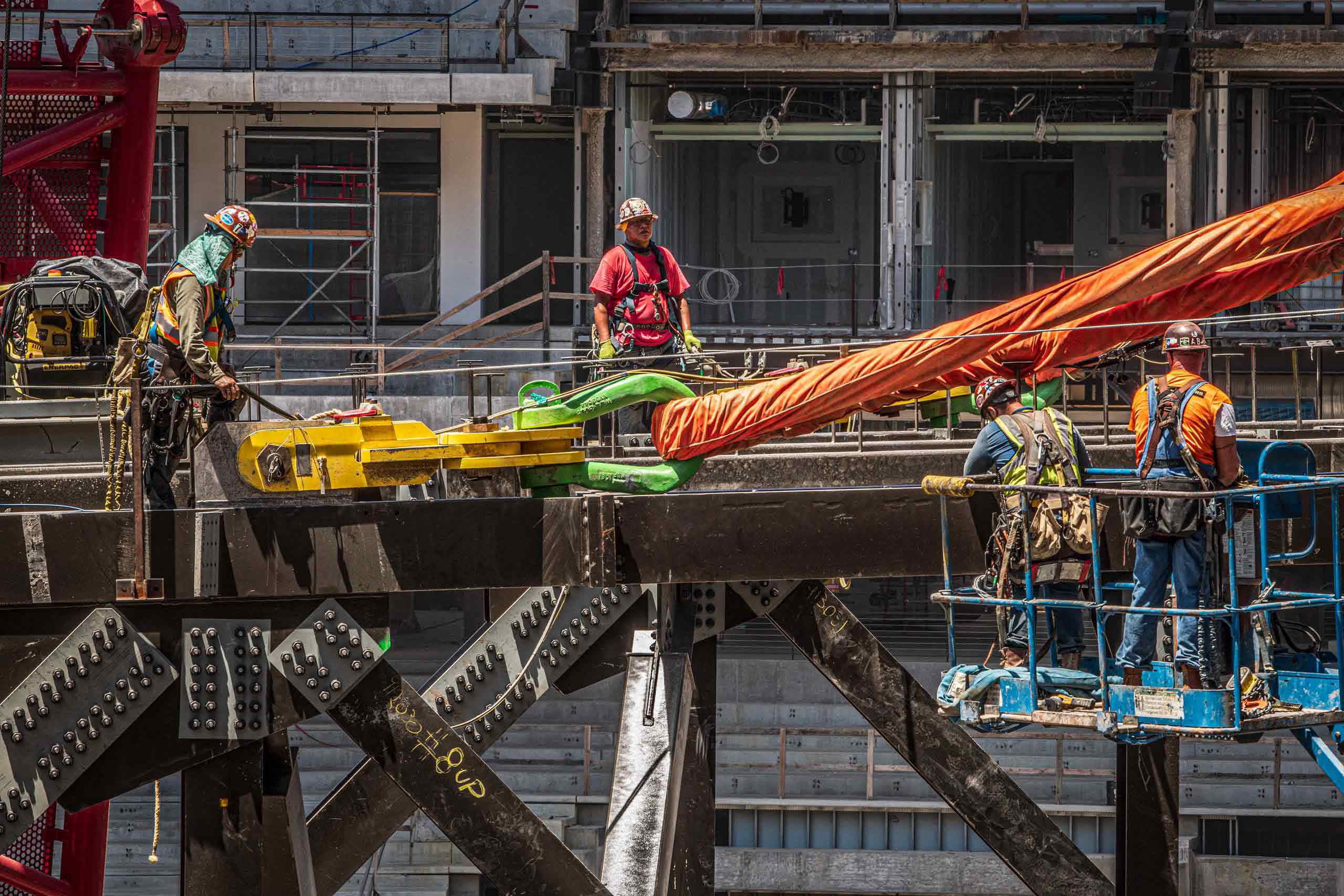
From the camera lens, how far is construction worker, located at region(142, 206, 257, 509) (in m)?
8.22

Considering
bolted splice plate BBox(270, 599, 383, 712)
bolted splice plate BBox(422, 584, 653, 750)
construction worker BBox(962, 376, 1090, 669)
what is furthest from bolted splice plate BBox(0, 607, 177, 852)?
construction worker BBox(962, 376, 1090, 669)

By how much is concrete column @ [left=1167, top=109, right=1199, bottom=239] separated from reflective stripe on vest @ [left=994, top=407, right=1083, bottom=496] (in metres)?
17.1

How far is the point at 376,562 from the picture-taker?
7512mm

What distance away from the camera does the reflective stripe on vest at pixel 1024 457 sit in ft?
25.2

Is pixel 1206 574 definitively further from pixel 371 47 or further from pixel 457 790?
pixel 371 47

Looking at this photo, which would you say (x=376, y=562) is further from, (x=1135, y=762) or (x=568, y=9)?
(x=568, y=9)

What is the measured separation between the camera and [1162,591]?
24.1ft

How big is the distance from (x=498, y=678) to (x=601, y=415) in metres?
2.25

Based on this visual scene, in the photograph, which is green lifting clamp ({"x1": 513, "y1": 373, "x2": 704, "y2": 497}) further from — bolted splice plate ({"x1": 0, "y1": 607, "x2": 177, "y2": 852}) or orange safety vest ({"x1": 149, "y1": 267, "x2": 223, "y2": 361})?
bolted splice plate ({"x1": 0, "y1": 607, "x2": 177, "y2": 852})

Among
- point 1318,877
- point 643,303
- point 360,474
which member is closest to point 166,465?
point 360,474

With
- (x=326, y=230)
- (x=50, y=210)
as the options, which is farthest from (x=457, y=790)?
(x=326, y=230)

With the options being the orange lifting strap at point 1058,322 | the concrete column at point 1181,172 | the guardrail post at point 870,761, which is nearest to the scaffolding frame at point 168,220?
the guardrail post at point 870,761

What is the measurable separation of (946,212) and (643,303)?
1643 centimetres

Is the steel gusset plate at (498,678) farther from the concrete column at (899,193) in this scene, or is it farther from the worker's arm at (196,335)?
the concrete column at (899,193)
